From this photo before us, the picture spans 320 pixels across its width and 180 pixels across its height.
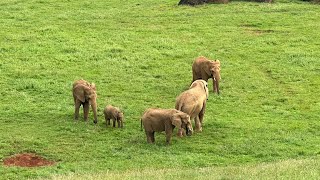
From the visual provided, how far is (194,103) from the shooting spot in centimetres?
2106

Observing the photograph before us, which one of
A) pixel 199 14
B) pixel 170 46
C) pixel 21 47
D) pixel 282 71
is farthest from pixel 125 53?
pixel 199 14

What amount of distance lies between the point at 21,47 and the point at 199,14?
35.7 ft

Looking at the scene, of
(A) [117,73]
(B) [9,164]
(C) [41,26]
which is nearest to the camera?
(B) [9,164]

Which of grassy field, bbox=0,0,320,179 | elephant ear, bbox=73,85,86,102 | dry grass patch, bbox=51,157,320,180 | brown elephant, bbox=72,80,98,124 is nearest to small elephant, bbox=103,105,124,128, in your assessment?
grassy field, bbox=0,0,320,179

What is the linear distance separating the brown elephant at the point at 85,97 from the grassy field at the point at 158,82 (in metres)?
0.45

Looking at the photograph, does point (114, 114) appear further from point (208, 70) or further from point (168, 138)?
point (208, 70)

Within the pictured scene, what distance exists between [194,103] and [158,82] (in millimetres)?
6391

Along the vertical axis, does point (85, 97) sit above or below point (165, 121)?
below

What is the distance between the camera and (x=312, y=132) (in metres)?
21.6

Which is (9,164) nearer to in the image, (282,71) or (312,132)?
(312,132)

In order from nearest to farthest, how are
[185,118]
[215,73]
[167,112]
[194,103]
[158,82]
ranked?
[185,118]
[167,112]
[194,103]
[215,73]
[158,82]

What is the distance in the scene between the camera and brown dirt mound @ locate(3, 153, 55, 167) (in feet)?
62.1

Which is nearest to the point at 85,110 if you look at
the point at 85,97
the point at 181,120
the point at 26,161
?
the point at 85,97

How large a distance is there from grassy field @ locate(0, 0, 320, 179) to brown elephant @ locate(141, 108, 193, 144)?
41 centimetres
